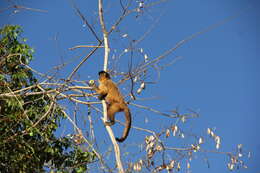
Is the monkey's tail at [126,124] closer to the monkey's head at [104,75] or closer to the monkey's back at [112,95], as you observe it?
the monkey's back at [112,95]

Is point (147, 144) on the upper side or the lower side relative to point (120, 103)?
lower

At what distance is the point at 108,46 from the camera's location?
14.5 ft

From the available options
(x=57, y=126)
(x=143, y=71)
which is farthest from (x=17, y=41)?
(x=143, y=71)

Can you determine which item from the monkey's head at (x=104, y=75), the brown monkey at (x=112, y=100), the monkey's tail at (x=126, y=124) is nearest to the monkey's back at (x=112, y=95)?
the brown monkey at (x=112, y=100)

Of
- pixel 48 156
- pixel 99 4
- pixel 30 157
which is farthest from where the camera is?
pixel 48 156

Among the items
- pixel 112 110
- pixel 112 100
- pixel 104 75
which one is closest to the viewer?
pixel 104 75

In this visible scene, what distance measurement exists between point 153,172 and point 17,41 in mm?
4010

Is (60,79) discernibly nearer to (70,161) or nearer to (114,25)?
(114,25)

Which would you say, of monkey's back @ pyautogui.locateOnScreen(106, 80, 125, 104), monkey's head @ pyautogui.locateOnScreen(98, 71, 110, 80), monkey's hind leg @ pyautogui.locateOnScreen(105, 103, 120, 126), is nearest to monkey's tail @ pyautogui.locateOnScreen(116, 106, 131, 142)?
monkey's hind leg @ pyautogui.locateOnScreen(105, 103, 120, 126)

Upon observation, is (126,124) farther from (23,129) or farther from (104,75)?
(23,129)

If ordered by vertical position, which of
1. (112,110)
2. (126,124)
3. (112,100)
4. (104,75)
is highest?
(104,75)

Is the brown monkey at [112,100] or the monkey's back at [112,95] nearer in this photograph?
the brown monkey at [112,100]

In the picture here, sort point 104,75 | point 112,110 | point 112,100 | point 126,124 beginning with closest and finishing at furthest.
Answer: point 104,75 < point 126,124 < point 112,110 < point 112,100

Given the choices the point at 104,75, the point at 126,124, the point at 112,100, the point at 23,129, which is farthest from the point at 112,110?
the point at 23,129
